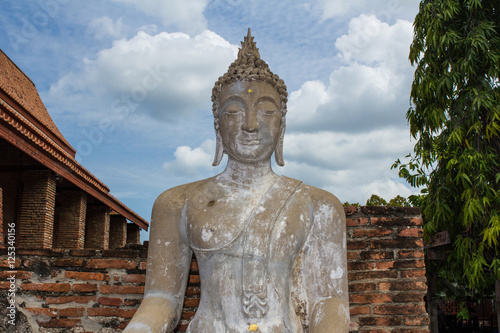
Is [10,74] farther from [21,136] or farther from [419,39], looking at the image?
[419,39]

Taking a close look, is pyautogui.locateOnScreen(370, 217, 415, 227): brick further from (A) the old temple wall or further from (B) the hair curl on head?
(B) the hair curl on head

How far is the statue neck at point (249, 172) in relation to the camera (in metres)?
2.73

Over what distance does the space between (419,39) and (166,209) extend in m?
7.95

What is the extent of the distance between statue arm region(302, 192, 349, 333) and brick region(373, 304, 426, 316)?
1.34m

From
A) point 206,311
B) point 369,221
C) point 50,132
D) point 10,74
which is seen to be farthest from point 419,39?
point 10,74

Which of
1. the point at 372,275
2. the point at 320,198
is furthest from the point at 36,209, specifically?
the point at 320,198

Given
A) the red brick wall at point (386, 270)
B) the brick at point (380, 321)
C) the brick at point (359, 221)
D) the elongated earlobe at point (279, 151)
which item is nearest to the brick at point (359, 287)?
the red brick wall at point (386, 270)

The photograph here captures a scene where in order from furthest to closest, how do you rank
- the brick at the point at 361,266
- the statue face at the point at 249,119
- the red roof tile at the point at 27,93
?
1. the red roof tile at the point at 27,93
2. the brick at the point at 361,266
3. the statue face at the point at 249,119

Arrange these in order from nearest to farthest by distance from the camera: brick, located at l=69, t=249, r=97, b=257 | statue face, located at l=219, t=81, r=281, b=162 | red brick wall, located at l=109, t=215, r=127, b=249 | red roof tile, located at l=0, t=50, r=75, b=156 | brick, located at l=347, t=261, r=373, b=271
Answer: statue face, located at l=219, t=81, r=281, b=162, brick, located at l=347, t=261, r=373, b=271, brick, located at l=69, t=249, r=97, b=257, red roof tile, located at l=0, t=50, r=75, b=156, red brick wall, located at l=109, t=215, r=127, b=249

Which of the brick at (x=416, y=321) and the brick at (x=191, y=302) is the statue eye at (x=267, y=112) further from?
the brick at (x=416, y=321)

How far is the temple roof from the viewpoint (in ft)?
29.3

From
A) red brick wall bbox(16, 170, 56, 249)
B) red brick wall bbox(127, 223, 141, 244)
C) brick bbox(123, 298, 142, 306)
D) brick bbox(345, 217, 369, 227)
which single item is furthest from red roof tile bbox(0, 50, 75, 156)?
brick bbox(345, 217, 369, 227)

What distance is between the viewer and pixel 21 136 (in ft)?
30.5

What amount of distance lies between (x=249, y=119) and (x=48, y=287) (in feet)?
8.03
